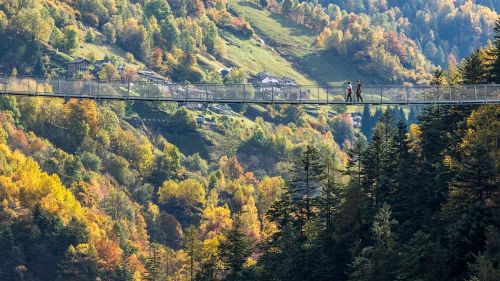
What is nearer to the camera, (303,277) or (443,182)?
(443,182)

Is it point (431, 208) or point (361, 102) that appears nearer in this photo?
point (361, 102)

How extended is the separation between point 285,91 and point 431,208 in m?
16.2

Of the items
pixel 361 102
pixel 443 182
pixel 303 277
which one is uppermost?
pixel 361 102

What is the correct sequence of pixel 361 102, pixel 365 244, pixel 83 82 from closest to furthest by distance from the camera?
pixel 361 102 → pixel 83 82 → pixel 365 244

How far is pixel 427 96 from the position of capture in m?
111

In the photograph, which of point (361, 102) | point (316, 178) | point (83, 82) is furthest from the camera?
point (316, 178)

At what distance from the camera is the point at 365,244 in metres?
128

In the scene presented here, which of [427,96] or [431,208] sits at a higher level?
[427,96]

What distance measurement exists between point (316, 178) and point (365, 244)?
14061mm

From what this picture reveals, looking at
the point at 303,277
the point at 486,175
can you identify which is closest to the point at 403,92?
the point at 486,175

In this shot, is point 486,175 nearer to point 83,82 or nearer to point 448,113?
point 448,113

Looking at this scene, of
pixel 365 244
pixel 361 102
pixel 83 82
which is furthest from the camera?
pixel 365 244

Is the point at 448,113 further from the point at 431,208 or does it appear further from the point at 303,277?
the point at 303,277

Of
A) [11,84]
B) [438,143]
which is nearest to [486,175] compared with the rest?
[438,143]
